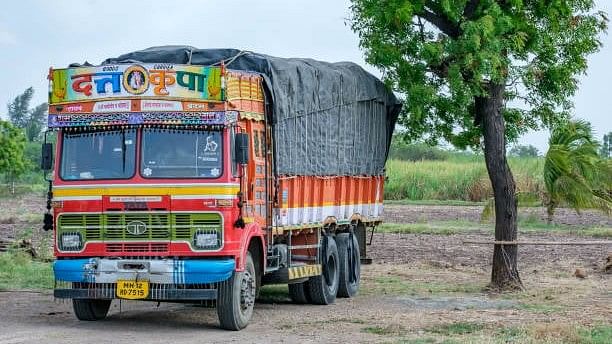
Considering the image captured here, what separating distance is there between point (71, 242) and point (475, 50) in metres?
8.38

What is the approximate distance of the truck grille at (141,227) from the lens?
1479cm

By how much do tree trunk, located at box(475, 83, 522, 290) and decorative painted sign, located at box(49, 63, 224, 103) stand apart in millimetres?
7959

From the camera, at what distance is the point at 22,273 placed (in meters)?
22.5

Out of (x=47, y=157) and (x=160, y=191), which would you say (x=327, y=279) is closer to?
(x=160, y=191)

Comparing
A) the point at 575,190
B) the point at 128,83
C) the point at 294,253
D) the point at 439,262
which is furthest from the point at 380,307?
the point at 575,190

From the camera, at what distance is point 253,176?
16031 mm

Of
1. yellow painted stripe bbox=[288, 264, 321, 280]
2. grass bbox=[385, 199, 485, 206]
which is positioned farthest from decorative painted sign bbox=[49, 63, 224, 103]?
grass bbox=[385, 199, 485, 206]

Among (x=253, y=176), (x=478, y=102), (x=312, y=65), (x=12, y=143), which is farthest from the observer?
(x=12, y=143)

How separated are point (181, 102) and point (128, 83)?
76 cm

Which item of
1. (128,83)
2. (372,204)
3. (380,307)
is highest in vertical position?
(128,83)

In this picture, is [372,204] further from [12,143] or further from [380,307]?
[12,143]

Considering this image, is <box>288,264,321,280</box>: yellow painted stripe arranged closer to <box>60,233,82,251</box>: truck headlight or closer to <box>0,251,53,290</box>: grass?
<box>60,233,82,251</box>: truck headlight

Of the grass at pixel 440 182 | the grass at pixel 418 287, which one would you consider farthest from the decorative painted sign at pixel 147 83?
the grass at pixel 440 182

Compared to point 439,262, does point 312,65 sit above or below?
above
